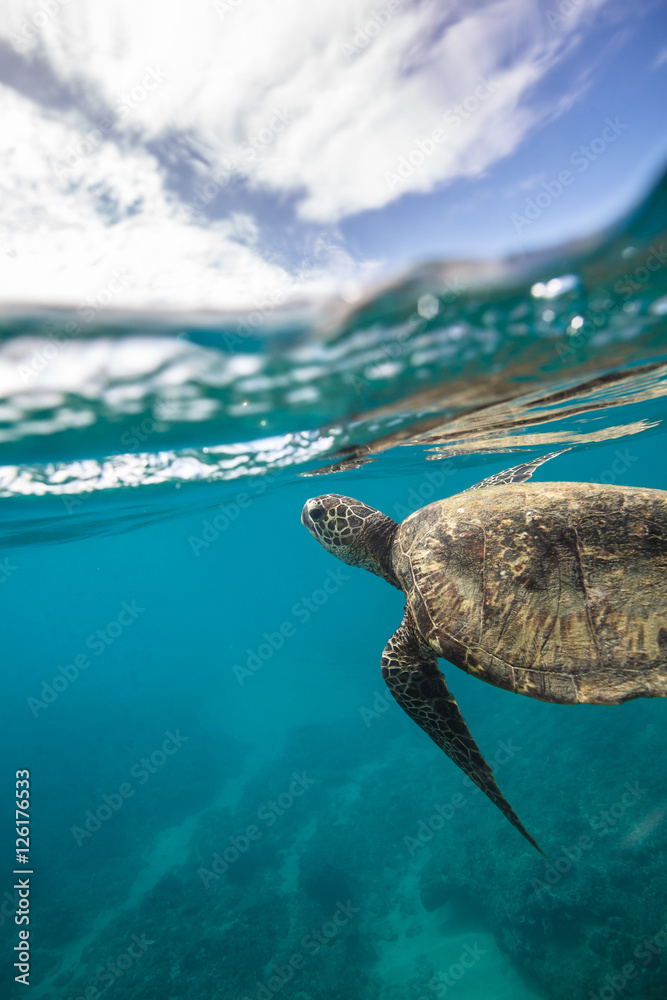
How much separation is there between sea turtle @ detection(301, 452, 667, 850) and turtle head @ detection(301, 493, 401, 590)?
3.72ft

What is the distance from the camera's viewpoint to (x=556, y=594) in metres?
3.60

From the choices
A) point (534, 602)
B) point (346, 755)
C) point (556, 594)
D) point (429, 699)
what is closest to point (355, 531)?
point (429, 699)

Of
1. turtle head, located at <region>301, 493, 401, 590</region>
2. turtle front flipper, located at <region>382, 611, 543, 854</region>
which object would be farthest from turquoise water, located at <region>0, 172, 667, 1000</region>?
turtle front flipper, located at <region>382, 611, 543, 854</region>

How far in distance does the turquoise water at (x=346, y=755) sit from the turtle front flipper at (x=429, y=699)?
3.91 m

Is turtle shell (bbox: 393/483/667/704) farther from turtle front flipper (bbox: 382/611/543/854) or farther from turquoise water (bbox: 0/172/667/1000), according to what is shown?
turquoise water (bbox: 0/172/667/1000)

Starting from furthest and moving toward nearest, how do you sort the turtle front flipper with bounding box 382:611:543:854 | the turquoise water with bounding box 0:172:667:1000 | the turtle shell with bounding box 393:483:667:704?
1. the turquoise water with bounding box 0:172:667:1000
2. the turtle front flipper with bounding box 382:611:543:854
3. the turtle shell with bounding box 393:483:667:704

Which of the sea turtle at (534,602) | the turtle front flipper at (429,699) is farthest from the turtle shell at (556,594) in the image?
the turtle front flipper at (429,699)

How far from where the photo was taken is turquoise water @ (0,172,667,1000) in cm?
564

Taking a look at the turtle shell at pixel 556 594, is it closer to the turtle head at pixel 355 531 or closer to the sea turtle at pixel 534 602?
the sea turtle at pixel 534 602

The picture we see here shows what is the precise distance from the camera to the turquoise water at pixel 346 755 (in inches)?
222

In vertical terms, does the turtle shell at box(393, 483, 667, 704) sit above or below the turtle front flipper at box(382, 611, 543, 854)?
above

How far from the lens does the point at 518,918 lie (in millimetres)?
8414

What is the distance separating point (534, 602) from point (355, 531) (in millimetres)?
2890

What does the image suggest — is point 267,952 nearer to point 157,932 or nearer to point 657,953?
point 157,932
